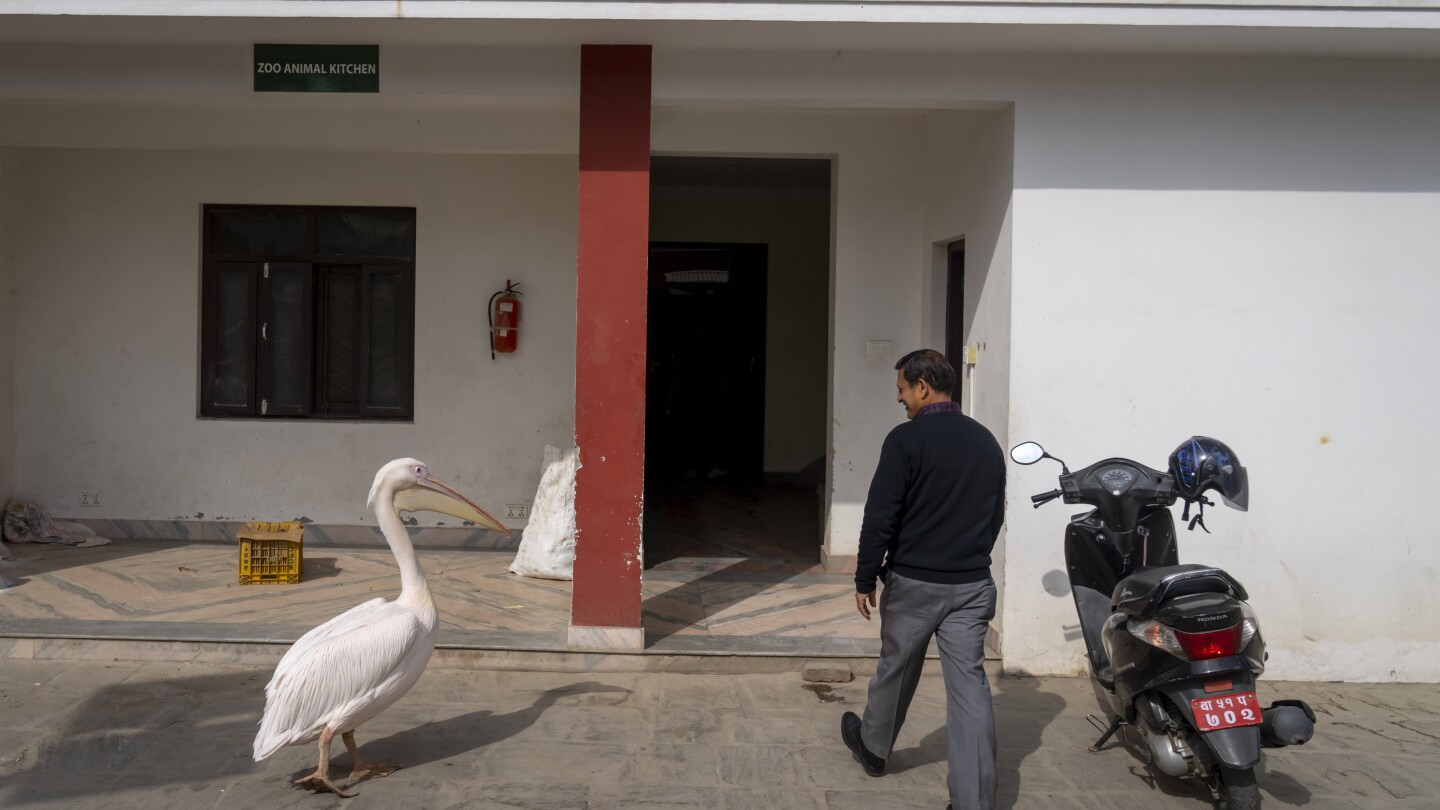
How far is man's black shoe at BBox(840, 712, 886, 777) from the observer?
495cm

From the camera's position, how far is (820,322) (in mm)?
13289

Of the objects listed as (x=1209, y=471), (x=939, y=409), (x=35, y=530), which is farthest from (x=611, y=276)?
(x=35, y=530)

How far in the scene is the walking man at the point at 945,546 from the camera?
436 centimetres

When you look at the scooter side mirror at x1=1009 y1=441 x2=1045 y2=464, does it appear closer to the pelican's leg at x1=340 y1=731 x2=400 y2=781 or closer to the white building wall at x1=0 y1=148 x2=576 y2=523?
the pelican's leg at x1=340 y1=731 x2=400 y2=781

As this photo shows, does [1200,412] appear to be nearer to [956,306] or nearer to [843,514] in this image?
[956,306]

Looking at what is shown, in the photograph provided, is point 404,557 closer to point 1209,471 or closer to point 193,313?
point 1209,471

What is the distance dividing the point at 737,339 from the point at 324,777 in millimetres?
9472

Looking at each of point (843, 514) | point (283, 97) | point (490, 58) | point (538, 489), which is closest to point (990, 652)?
point (843, 514)

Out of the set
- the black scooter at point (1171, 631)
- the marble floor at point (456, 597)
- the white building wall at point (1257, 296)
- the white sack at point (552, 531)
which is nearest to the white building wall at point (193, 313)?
the marble floor at point (456, 597)

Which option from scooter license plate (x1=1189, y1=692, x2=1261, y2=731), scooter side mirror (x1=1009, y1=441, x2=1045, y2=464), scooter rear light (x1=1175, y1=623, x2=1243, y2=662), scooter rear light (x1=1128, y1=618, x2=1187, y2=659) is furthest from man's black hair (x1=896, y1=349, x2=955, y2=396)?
scooter license plate (x1=1189, y1=692, x2=1261, y2=731)

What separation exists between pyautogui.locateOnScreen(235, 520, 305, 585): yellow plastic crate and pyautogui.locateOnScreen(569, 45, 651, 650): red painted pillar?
8.43 feet

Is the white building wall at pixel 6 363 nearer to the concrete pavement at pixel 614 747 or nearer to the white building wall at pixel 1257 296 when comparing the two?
the concrete pavement at pixel 614 747

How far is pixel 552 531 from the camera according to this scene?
26.9 feet

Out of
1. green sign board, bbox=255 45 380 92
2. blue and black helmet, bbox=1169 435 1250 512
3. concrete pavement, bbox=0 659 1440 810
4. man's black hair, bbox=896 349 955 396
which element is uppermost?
green sign board, bbox=255 45 380 92
